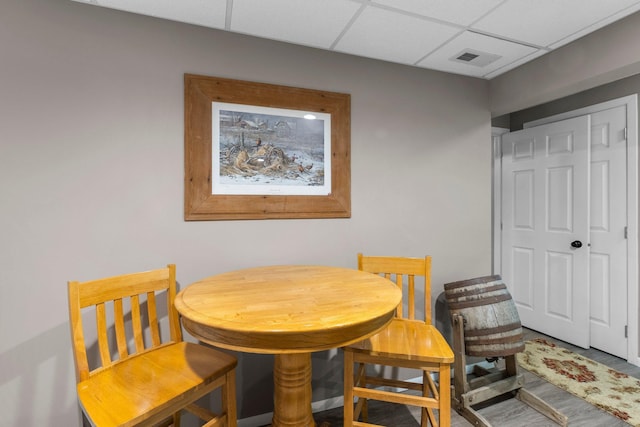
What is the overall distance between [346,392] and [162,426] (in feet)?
2.92

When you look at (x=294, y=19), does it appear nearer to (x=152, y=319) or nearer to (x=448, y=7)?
(x=448, y=7)

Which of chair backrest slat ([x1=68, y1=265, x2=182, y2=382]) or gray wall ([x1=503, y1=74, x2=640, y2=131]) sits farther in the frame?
gray wall ([x1=503, y1=74, x2=640, y2=131])

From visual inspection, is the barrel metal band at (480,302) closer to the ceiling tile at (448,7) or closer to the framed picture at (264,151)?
the framed picture at (264,151)

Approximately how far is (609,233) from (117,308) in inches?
147

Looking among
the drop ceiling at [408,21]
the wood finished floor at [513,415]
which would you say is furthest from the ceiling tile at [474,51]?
the wood finished floor at [513,415]

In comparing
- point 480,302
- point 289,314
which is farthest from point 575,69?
point 289,314

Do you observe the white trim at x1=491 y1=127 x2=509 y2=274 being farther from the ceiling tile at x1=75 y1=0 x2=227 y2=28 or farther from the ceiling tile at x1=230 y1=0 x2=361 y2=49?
the ceiling tile at x1=75 y1=0 x2=227 y2=28

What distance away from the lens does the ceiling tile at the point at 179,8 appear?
1653mm

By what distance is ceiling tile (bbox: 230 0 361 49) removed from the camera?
167cm

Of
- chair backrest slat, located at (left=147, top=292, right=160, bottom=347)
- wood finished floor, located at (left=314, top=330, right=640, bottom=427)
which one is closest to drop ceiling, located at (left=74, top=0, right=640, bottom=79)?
chair backrest slat, located at (left=147, top=292, right=160, bottom=347)

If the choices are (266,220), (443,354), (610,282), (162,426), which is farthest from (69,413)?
(610,282)

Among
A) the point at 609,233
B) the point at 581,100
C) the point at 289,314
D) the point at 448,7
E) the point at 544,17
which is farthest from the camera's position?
the point at 581,100

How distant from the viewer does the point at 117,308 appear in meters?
1.47

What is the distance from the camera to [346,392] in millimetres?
1598
